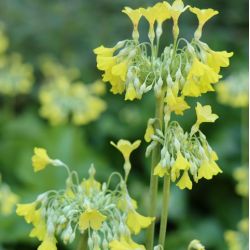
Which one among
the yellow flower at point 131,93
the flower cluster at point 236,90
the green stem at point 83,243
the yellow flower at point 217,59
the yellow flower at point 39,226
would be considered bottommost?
the green stem at point 83,243

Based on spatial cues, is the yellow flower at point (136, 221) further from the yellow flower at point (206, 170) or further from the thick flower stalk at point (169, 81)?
the yellow flower at point (206, 170)

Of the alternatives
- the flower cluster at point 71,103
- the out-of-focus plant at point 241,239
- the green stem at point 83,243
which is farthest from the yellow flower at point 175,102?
the flower cluster at point 71,103

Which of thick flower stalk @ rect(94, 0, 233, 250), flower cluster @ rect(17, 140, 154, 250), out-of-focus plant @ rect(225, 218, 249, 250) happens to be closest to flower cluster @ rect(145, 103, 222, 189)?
thick flower stalk @ rect(94, 0, 233, 250)

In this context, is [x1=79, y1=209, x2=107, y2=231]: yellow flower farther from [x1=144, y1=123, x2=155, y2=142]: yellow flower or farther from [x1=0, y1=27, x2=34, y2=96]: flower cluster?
[x1=0, y1=27, x2=34, y2=96]: flower cluster

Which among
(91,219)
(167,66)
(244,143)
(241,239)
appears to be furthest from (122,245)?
(244,143)

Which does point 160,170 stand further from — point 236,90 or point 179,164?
point 236,90

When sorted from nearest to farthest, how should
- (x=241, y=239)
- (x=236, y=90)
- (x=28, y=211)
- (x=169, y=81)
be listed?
(x=169, y=81) < (x=28, y=211) < (x=241, y=239) < (x=236, y=90)

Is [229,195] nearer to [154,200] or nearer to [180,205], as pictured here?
[180,205]
